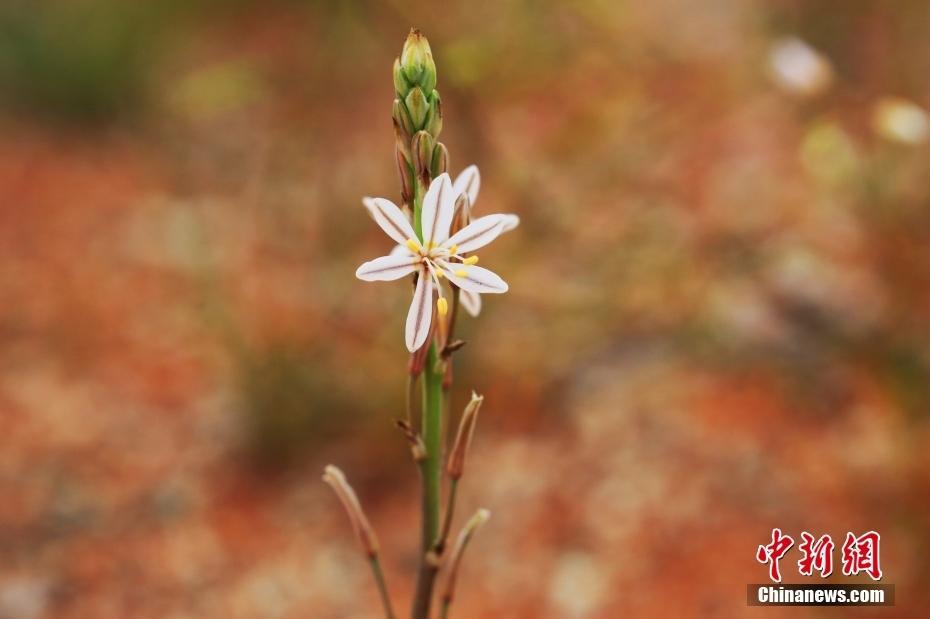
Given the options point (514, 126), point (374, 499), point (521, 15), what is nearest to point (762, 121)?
point (514, 126)

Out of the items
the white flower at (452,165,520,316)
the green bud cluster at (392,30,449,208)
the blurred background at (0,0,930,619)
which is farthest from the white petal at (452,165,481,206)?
the blurred background at (0,0,930,619)

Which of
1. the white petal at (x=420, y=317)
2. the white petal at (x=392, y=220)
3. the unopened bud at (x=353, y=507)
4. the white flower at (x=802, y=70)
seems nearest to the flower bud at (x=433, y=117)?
the white petal at (x=392, y=220)

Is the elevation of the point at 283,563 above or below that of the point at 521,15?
below

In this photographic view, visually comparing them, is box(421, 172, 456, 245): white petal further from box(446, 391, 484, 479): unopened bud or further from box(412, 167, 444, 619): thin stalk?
box(446, 391, 484, 479): unopened bud

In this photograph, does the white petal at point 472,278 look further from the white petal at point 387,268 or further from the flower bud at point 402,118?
the flower bud at point 402,118

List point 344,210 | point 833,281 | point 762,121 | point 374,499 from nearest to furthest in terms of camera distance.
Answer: point 374,499 → point 833,281 → point 344,210 → point 762,121

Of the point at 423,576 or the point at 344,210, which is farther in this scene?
the point at 344,210

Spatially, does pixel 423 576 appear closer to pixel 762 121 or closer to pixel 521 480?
pixel 521 480

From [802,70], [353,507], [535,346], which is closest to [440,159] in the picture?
[353,507]
